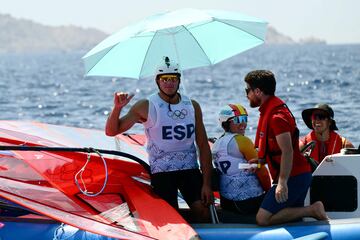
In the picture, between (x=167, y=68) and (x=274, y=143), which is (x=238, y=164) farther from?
(x=167, y=68)

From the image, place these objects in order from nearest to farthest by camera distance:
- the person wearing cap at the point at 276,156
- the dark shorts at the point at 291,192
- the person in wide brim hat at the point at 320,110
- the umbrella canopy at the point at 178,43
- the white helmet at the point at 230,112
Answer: the person wearing cap at the point at 276,156, the dark shorts at the point at 291,192, the white helmet at the point at 230,112, the umbrella canopy at the point at 178,43, the person in wide brim hat at the point at 320,110

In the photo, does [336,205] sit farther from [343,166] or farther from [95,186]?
A: [95,186]

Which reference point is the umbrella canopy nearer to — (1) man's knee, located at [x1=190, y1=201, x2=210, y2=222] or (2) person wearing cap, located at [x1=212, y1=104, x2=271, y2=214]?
(2) person wearing cap, located at [x1=212, y1=104, x2=271, y2=214]

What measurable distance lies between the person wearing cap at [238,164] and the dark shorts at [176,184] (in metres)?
0.23

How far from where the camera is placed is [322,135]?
819cm

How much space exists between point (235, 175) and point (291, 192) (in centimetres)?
53

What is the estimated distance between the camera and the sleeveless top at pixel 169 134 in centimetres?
700

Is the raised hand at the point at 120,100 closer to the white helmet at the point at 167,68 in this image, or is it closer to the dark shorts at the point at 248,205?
the white helmet at the point at 167,68

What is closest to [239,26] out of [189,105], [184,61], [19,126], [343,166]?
[184,61]

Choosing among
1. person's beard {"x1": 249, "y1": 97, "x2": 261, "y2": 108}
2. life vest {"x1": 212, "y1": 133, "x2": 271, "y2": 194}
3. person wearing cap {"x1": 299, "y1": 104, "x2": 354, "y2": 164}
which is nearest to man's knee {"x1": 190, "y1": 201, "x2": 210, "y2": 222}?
life vest {"x1": 212, "y1": 133, "x2": 271, "y2": 194}

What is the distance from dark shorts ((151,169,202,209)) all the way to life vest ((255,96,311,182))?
1.98 feet

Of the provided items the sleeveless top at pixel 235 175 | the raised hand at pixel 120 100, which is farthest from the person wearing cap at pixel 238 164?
the raised hand at pixel 120 100

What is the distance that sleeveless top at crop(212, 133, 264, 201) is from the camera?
7.02 m

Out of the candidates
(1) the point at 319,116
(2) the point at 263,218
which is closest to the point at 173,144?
(2) the point at 263,218
